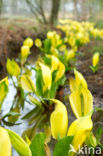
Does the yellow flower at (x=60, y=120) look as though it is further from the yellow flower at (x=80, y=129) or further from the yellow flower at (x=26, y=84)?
the yellow flower at (x=26, y=84)

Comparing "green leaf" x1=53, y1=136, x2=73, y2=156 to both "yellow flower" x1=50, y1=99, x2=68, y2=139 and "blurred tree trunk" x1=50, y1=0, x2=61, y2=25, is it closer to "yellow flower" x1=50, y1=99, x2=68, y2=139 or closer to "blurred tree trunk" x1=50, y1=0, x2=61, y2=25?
"yellow flower" x1=50, y1=99, x2=68, y2=139

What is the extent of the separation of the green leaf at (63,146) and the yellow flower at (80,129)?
1.0 inches

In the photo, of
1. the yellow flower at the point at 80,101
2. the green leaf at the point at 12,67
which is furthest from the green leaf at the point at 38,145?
the green leaf at the point at 12,67

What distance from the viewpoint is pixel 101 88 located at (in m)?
1.50

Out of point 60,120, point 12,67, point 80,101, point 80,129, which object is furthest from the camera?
point 12,67

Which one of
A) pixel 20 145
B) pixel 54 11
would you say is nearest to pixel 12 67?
pixel 20 145

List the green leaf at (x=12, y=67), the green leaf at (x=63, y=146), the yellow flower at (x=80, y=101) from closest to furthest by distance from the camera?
1. the green leaf at (x=63, y=146)
2. the yellow flower at (x=80, y=101)
3. the green leaf at (x=12, y=67)

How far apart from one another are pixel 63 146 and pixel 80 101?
0.84 ft

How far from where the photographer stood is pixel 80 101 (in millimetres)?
843

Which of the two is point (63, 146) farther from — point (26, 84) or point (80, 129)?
point (26, 84)

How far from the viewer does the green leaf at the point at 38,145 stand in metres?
0.58

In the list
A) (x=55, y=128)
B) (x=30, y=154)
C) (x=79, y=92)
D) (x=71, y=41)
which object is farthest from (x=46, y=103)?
(x=71, y=41)

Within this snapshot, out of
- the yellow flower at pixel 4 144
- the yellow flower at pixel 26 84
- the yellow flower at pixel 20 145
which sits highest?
the yellow flower at pixel 4 144

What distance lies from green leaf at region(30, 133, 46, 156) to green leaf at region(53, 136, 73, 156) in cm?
5
